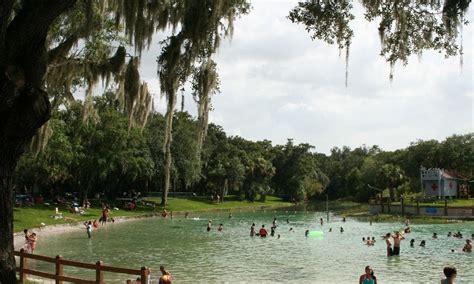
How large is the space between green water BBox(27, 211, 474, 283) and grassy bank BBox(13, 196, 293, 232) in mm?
3902

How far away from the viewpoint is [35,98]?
8.72 m

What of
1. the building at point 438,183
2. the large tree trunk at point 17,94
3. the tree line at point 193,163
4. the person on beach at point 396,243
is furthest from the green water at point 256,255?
the building at point 438,183

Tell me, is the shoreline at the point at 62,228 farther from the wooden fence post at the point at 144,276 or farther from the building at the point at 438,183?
the building at the point at 438,183

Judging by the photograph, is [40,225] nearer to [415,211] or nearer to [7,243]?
[7,243]

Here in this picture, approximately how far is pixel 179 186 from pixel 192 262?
66754 mm

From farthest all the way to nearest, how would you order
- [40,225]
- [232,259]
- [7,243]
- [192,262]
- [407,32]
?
1. [40,225]
2. [232,259]
3. [192,262]
4. [407,32]
5. [7,243]

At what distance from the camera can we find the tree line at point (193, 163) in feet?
177

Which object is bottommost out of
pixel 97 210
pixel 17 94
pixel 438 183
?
pixel 97 210

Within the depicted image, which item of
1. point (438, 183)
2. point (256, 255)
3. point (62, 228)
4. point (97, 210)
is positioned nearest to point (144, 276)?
point (256, 255)

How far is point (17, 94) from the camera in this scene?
8.48m

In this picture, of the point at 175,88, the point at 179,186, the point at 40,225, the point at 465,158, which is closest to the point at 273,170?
the point at 179,186

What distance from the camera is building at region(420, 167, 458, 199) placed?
80.9 m

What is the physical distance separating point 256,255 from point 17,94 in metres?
23.1

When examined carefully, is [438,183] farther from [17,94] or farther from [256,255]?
[17,94]
